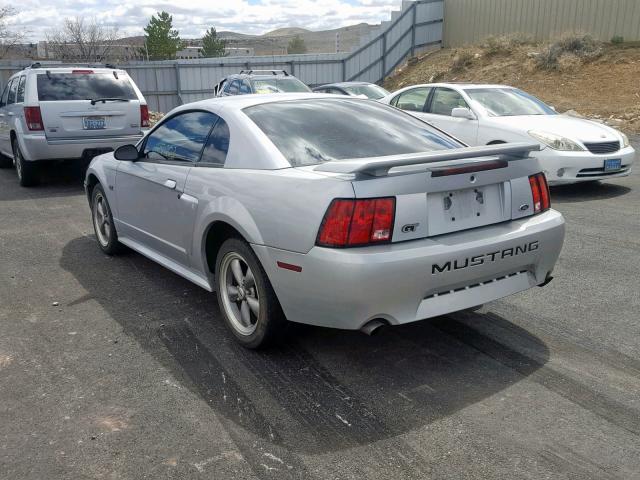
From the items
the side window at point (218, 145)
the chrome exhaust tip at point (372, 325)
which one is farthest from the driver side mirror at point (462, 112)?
the chrome exhaust tip at point (372, 325)

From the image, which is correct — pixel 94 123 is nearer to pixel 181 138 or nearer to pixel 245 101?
pixel 181 138

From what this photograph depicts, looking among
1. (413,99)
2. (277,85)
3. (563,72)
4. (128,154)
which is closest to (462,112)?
(413,99)

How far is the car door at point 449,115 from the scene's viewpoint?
9234 millimetres

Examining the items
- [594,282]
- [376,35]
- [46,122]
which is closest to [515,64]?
[376,35]

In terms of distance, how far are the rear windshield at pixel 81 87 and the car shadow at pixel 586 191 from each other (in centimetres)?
672

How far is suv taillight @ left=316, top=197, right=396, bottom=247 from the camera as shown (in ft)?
10.3

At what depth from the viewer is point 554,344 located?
3822mm

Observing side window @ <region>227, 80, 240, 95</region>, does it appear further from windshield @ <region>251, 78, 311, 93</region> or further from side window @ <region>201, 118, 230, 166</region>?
side window @ <region>201, 118, 230, 166</region>

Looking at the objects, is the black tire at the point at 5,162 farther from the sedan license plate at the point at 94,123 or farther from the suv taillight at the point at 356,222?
the suv taillight at the point at 356,222

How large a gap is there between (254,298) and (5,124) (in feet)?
29.7

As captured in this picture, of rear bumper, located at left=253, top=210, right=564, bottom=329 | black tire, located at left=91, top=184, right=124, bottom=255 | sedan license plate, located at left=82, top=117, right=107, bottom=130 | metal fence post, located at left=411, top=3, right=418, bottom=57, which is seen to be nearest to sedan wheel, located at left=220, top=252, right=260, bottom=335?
rear bumper, located at left=253, top=210, right=564, bottom=329

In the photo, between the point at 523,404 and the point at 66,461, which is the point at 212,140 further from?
the point at 523,404

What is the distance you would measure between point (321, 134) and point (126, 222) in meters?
2.26

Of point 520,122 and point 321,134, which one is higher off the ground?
point 321,134
